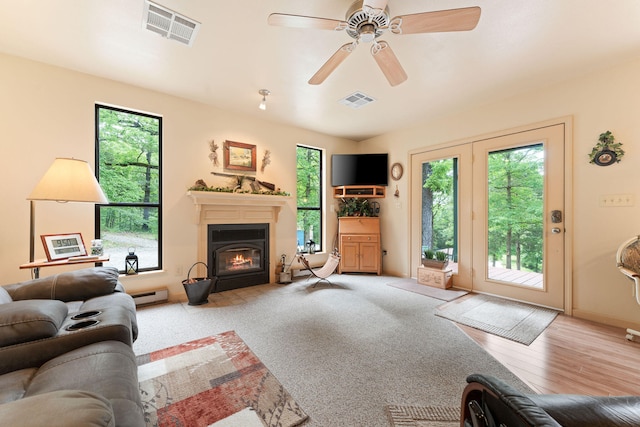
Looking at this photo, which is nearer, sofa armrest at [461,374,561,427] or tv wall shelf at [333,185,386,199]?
sofa armrest at [461,374,561,427]

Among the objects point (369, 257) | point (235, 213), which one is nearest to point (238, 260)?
point (235, 213)

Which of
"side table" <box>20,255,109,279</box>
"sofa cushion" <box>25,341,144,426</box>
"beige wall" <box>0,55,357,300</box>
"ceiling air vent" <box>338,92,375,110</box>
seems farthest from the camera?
"ceiling air vent" <box>338,92,375,110</box>

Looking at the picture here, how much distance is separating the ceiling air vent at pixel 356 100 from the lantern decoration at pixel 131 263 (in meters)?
3.39

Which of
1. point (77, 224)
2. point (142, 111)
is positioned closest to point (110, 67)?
point (142, 111)

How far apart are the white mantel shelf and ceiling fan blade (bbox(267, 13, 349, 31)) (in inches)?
95.8

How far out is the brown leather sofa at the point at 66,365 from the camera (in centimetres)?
59

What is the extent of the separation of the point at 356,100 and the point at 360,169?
167cm

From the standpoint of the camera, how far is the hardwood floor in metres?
1.72

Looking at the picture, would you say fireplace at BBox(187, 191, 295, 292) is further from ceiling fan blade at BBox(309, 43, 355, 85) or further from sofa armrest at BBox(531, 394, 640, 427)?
sofa armrest at BBox(531, 394, 640, 427)

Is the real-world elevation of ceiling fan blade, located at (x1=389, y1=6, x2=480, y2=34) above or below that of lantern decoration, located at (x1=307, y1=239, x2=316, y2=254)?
above

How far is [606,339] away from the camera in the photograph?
2.34 m

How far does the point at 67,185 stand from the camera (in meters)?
2.17

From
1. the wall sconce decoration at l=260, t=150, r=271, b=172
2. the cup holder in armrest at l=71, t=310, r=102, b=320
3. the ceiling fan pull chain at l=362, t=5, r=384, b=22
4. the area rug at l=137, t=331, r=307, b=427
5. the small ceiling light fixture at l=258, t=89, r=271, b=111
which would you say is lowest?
the area rug at l=137, t=331, r=307, b=427

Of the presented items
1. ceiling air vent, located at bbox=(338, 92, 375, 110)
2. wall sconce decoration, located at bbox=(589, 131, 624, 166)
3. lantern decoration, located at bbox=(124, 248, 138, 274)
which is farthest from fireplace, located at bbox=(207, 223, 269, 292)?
wall sconce decoration, located at bbox=(589, 131, 624, 166)
